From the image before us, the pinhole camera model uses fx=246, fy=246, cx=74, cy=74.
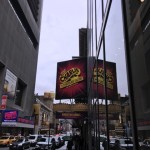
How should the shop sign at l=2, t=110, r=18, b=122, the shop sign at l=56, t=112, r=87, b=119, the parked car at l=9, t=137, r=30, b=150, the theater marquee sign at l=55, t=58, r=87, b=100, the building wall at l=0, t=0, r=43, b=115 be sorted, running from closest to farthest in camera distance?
the shop sign at l=56, t=112, r=87, b=119 → the theater marquee sign at l=55, t=58, r=87, b=100 → the parked car at l=9, t=137, r=30, b=150 → the shop sign at l=2, t=110, r=18, b=122 → the building wall at l=0, t=0, r=43, b=115

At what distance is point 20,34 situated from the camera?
64688 mm

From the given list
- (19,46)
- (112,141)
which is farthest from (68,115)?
(19,46)

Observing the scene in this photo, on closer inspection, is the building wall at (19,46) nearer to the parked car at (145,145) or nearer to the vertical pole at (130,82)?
the vertical pole at (130,82)

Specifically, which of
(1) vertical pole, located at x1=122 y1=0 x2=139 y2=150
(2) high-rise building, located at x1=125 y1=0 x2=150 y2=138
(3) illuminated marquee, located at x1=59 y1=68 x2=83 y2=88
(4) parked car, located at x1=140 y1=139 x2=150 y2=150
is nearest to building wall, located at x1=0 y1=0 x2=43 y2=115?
(3) illuminated marquee, located at x1=59 y1=68 x2=83 y2=88

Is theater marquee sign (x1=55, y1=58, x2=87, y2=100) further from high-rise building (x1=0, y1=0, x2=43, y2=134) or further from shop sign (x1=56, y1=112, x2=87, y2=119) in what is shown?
high-rise building (x1=0, y1=0, x2=43, y2=134)

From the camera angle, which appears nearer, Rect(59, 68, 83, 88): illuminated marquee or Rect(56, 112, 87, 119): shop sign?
Rect(56, 112, 87, 119): shop sign

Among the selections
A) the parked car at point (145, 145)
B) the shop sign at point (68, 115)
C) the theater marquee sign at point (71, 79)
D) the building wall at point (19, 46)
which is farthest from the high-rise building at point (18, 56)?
the parked car at point (145, 145)

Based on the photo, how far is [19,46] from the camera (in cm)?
6397

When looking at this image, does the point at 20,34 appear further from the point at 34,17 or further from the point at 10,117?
the point at 10,117

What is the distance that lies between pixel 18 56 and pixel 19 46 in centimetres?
277

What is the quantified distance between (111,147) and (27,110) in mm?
69995

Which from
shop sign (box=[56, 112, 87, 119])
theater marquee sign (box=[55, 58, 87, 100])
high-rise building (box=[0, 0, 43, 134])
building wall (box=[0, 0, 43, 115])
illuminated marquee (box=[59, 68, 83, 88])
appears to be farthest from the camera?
building wall (box=[0, 0, 43, 115])

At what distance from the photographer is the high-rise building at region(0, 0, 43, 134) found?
173ft

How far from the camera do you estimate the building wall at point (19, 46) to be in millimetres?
53219
